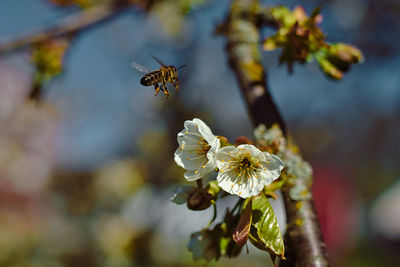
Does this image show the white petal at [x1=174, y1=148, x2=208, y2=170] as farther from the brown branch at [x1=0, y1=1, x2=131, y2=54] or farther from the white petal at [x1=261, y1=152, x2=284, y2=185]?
the brown branch at [x1=0, y1=1, x2=131, y2=54]

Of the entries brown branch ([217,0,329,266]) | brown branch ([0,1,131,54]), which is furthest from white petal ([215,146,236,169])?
brown branch ([0,1,131,54])

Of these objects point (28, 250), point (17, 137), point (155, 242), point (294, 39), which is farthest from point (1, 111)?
point (294, 39)

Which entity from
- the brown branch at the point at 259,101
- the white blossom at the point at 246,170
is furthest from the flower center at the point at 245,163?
the brown branch at the point at 259,101

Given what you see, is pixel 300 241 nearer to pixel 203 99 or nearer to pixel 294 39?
pixel 294 39

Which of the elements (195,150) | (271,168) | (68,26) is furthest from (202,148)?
(68,26)

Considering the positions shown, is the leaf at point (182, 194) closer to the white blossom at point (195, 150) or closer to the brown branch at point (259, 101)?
the white blossom at point (195, 150)

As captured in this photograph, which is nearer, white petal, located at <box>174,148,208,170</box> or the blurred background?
white petal, located at <box>174,148,208,170</box>

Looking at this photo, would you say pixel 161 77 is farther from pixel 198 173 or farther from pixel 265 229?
pixel 265 229
